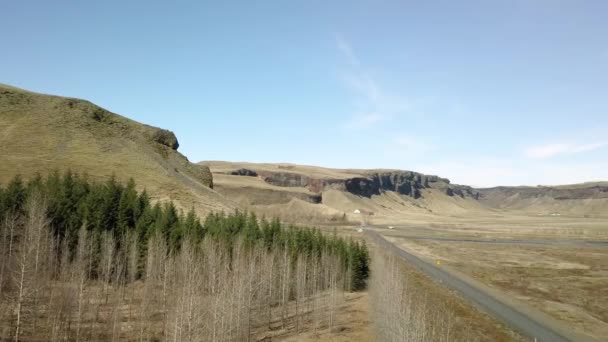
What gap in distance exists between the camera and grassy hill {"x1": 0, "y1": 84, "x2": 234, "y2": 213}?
119438 mm

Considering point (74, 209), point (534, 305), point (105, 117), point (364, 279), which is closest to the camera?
point (534, 305)

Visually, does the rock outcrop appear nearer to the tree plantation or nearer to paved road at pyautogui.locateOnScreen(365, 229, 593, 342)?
the tree plantation

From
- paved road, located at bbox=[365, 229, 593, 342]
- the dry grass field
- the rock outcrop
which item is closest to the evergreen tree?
paved road, located at bbox=[365, 229, 593, 342]

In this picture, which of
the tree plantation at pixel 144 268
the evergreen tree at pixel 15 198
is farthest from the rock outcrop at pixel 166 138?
the evergreen tree at pixel 15 198

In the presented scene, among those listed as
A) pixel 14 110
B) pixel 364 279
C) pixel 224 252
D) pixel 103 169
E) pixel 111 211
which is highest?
pixel 14 110

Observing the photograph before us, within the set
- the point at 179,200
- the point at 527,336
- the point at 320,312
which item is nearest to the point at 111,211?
the point at 179,200

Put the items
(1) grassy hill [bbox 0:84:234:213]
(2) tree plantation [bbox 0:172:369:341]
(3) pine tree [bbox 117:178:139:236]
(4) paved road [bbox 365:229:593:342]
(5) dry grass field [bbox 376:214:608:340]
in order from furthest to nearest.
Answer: (1) grassy hill [bbox 0:84:234:213], (3) pine tree [bbox 117:178:139:236], (5) dry grass field [bbox 376:214:608:340], (4) paved road [bbox 365:229:593:342], (2) tree plantation [bbox 0:172:369:341]

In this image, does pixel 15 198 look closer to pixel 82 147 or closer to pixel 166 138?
pixel 82 147

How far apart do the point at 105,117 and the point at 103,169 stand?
43227mm

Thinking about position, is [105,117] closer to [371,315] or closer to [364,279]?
[364,279]

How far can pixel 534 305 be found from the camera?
Answer: 70.4 metres

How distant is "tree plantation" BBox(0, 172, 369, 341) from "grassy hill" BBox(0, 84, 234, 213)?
33.6 m

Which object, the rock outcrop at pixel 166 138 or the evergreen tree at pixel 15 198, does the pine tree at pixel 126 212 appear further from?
the rock outcrop at pixel 166 138

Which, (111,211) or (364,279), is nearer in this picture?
(111,211)
